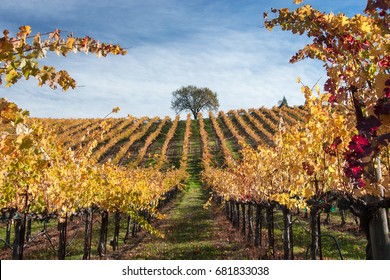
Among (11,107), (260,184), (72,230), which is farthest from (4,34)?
(72,230)

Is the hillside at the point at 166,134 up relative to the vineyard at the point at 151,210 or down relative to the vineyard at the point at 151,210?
up

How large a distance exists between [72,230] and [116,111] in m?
15.7

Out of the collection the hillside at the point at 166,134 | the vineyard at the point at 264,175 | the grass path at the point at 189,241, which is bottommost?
the grass path at the point at 189,241

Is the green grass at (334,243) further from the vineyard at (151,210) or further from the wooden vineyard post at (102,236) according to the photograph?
the wooden vineyard post at (102,236)

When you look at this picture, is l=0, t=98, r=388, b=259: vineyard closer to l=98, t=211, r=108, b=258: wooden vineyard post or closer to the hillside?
l=98, t=211, r=108, b=258: wooden vineyard post

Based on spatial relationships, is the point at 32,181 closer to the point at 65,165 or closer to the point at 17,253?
the point at 65,165

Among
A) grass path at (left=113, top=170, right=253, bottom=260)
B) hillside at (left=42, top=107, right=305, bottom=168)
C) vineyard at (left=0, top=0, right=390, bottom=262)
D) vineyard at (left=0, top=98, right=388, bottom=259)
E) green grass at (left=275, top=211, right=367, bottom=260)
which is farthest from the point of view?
hillside at (left=42, top=107, right=305, bottom=168)

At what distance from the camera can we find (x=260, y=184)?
11875mm

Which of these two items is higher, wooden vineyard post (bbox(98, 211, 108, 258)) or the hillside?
the hillside

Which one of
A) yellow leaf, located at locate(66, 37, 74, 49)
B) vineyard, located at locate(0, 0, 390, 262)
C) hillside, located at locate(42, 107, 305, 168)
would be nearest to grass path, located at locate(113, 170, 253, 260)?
vineyard, located at locate(0, 0, 390, 262)

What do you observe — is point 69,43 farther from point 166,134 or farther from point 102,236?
point 166,134

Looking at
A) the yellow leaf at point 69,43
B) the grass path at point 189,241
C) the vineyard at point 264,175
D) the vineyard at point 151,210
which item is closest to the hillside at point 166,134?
the vineyard at point 151,210

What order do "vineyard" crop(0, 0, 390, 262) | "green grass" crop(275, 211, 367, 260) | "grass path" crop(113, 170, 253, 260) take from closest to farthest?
"vineyard" crop(0, 0, 390, 262)
"green grass" crop(275, 211, 367, 260)
"grass path" crop(113, 170, 253, 260)

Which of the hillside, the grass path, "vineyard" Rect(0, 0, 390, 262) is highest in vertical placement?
the hillside
